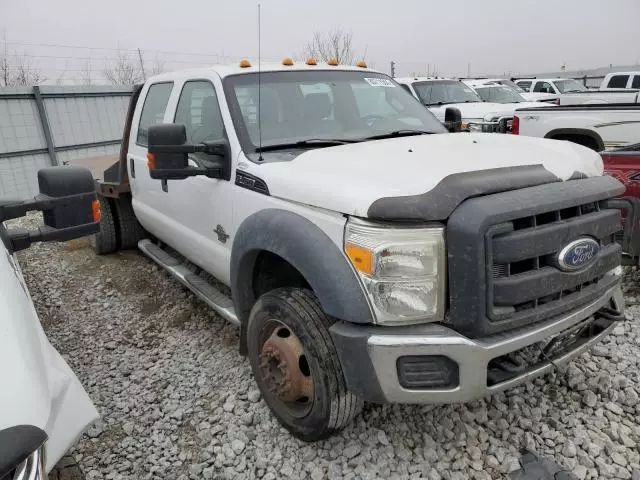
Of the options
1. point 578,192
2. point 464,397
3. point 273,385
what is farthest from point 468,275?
point 273,385

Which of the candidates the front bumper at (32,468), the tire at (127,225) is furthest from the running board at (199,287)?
the front bumper at (32,468)

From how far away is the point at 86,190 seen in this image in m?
1.84

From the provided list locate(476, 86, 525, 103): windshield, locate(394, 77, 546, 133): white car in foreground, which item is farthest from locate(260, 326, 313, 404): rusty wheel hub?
locate(476, 86, 525, 103): windshield

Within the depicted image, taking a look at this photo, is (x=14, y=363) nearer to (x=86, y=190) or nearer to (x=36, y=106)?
(x=86, y=190)

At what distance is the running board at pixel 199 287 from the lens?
3.29 metres

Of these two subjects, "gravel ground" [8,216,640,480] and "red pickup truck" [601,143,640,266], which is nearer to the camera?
"gravel ground" [8,216,640,480]

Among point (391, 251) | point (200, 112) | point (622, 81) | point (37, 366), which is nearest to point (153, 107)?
point (200, 112)

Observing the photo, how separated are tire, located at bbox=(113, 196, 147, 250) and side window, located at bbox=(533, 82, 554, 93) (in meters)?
17.7

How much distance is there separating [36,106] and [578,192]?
11.8 metres

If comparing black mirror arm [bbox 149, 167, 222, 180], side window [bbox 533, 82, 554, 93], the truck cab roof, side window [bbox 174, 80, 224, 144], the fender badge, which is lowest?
side window [bbox 533, 82, 554, 93]

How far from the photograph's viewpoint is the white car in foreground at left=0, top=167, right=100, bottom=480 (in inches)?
49.8

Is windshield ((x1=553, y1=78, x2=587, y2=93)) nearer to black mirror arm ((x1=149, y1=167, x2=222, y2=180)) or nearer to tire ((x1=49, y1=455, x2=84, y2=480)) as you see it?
black mirror arm ((x1=149, y1=167, x2=222, y2=180))

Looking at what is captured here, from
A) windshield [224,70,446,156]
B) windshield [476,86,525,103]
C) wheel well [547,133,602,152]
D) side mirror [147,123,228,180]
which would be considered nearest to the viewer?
side mirror [147,123,228,180]

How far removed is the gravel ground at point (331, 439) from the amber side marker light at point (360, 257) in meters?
1.07
